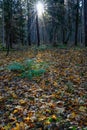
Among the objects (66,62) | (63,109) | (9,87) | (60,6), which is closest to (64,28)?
(60,6)

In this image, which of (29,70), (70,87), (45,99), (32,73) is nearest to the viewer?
(45,99)

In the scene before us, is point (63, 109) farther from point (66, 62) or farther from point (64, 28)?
point (64, 28)

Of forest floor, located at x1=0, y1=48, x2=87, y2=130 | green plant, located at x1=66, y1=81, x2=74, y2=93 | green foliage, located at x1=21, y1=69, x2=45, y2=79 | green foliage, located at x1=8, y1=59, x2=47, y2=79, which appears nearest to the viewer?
forest floor, located at x1=0, y1=48, x2=87, y2=130

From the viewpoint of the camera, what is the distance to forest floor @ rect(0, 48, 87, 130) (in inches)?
229

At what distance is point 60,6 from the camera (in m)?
30.8

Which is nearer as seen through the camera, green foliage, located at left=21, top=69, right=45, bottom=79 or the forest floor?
the forest floor

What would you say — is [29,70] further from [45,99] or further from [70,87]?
[45,99]

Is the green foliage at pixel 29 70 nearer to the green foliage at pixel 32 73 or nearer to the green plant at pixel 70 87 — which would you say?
the green foliage at pixel 32 73

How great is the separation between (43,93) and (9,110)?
1.76 meters

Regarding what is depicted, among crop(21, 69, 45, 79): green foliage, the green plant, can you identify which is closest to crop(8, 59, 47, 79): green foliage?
crop(21, 69, 45, 79): green foliage

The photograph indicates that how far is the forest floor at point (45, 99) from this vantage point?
19.1ft

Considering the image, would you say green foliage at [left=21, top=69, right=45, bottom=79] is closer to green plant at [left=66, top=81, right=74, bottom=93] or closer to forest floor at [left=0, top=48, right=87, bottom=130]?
forest floor at [left=0, top=48, right=87, bottom=130]

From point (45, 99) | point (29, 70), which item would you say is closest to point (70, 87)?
point (45, 99)

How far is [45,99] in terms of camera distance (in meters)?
7.51
